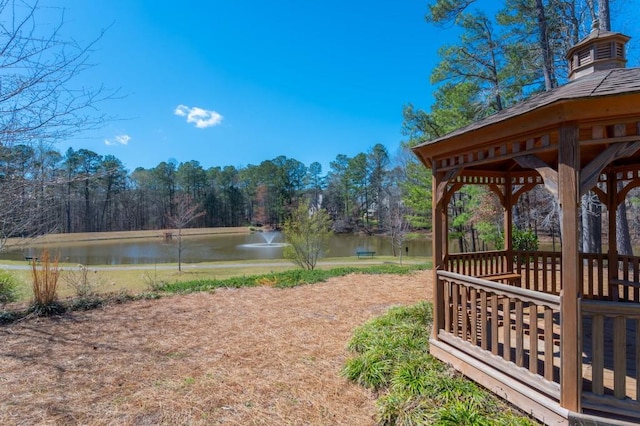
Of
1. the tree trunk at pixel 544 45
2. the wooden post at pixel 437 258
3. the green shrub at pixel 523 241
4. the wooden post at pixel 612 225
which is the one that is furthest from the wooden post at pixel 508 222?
the green shrub at pixel 523 241

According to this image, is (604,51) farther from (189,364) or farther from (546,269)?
(189,364)

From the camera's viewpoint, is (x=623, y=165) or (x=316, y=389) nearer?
(x=316, y=389)

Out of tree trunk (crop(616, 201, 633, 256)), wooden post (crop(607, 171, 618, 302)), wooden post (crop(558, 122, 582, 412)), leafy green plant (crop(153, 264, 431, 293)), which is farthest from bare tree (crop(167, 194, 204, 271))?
tree trunk (crop(616, 201, 633, 256))

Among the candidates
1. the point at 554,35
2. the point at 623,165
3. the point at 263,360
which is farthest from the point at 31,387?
the point at 554,35

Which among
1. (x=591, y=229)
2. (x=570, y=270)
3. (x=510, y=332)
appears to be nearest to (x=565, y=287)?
(x=570, y=270)

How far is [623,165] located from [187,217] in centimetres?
2003

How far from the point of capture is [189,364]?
3.96m

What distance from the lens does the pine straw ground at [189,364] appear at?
Result: 2.95 metres

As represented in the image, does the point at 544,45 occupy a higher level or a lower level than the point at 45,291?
higher

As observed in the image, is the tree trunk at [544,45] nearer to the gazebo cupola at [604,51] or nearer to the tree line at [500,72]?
the tree line at [500,72]

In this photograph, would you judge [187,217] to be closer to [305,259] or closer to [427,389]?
[305,259]

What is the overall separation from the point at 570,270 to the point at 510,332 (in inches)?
35.4

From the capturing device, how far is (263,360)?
4.07 m

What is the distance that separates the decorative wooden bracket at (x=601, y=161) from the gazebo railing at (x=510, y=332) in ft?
2.89
